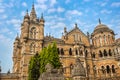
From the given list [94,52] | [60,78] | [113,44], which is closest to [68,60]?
[94,52]

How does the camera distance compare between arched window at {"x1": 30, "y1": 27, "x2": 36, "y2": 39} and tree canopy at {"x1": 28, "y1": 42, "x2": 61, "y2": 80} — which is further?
arched window at {"x1": 30, "y1": 27, "x2": 36, "y2": 39}

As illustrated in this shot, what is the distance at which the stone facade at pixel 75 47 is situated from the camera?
4309 centimetres

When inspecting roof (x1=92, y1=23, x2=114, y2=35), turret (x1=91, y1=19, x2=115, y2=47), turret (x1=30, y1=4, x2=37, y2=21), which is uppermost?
turret (x1=30, y1=4, x2=37, y2=21)

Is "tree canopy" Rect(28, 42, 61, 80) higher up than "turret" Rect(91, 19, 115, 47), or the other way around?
"turret" Rect(91, 19, 115, 47)

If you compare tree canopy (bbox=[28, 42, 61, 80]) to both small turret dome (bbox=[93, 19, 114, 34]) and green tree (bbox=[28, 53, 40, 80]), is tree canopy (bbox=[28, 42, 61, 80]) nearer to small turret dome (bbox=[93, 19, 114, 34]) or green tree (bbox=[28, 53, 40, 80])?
green tree (bbox=[28, 53, 40, 80])

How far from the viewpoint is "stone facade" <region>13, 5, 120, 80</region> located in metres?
43.1

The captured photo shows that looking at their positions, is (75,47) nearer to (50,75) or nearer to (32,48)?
(32,48)

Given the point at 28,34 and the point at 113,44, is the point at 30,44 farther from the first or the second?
the point at 113,44

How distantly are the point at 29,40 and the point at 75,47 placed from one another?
1137cm

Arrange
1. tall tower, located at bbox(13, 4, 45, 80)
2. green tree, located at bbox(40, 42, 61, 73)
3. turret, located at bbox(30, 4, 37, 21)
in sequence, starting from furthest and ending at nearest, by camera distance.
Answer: turret, located at bbox(30, 4, 37, 21)
tall tower, located at bbox(13, 4, 45, 80)
green tree, located at bbox(40, 42, 61, 73)

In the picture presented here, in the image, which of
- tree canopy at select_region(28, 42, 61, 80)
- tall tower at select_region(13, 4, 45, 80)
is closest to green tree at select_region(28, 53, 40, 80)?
tree canopy at select_region(28, 42, 61, 80)

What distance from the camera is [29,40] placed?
42.8 m

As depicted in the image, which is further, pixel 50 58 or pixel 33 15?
pixel 33 15

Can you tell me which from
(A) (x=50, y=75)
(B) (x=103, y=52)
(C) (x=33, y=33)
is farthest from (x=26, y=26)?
(A) (x=50, y=75)
